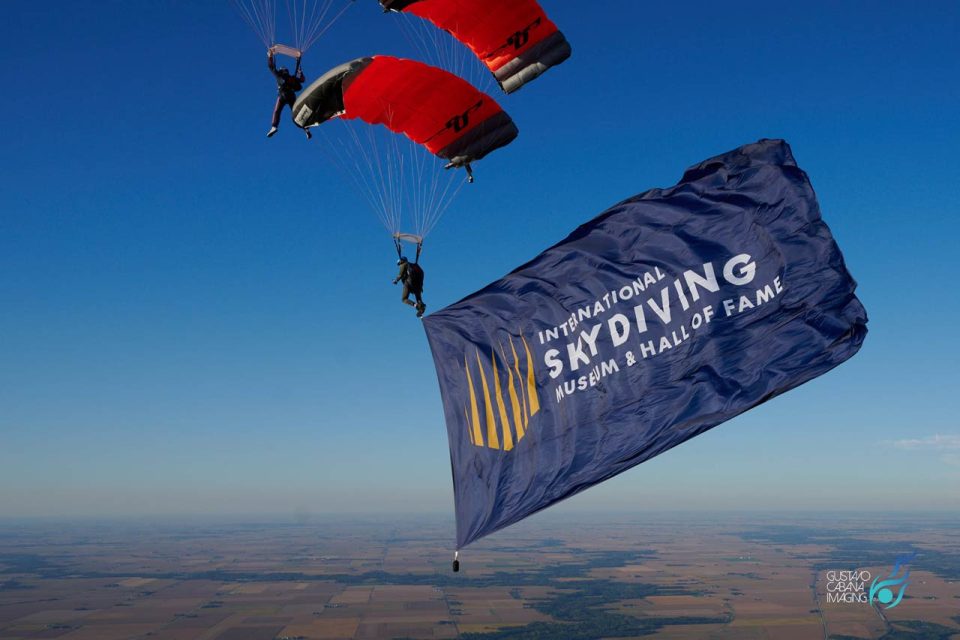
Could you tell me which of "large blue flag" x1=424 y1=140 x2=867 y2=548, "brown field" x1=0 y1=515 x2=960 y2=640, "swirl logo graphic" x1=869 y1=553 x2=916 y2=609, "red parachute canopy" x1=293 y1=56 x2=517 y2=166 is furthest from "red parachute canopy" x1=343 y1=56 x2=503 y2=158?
"swirl logo graphic" x1=869 y1=553 x2=916 y2=609

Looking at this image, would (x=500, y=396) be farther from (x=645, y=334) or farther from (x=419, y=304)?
(x=419, y=304)

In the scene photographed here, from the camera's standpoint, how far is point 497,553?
8812 centimetres

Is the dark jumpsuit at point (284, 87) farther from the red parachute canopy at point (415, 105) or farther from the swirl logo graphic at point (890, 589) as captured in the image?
the swirl logo graphic at point (890, 589)

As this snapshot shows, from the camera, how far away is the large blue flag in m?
4.23

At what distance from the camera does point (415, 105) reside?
9.45 m

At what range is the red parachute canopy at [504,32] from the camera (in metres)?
8.68

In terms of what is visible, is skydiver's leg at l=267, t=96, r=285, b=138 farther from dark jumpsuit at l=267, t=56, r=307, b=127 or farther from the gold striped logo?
the gold striped logo

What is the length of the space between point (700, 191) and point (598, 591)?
180 ft

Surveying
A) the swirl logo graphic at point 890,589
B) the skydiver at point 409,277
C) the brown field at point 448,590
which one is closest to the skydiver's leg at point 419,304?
the skydiver at point 409,277

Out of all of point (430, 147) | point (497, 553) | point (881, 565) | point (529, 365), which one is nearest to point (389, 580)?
point (497, 553)

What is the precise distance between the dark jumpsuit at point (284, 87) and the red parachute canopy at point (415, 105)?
1.15 m

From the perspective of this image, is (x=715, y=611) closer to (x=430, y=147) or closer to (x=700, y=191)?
(x=430, y=147)

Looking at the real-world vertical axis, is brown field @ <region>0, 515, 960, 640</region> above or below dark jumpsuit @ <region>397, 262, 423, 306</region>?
below

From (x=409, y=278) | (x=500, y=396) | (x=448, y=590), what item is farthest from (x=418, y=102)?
(x=448, y=590)
